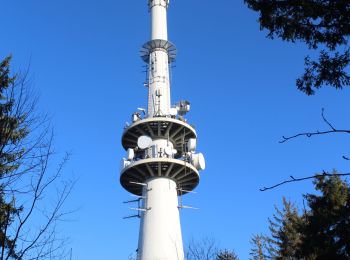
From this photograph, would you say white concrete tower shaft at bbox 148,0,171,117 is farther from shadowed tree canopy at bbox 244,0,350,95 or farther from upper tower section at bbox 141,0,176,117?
shadowed tree canopy at bbox 244,0,350,95

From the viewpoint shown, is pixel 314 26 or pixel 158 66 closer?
pixel 314 26

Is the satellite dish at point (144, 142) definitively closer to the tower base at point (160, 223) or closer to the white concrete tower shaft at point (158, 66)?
the white concrete tower shaft at point (158, 66)

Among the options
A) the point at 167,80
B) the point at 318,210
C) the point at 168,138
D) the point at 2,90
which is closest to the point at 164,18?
the point at 167,80

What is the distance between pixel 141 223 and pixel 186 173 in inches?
195

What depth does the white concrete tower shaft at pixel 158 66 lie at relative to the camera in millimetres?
37125

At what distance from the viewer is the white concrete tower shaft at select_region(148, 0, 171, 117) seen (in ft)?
122

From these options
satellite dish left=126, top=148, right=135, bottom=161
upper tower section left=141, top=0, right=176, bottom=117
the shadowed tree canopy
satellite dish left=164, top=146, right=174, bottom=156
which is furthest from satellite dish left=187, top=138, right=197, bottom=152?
the shadowed tree canopy

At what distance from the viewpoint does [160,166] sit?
33.2 m

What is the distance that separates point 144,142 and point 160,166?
236cm

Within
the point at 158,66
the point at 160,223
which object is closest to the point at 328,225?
the point at 160,223

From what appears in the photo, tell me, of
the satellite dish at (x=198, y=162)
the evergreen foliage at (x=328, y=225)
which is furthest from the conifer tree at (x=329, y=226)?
the satellite dish at (x=198, y=162)

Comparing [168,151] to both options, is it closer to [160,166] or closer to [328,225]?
[160,166]

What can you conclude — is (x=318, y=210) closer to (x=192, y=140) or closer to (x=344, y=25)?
(x=192, y=140)

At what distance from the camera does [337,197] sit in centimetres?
2402
